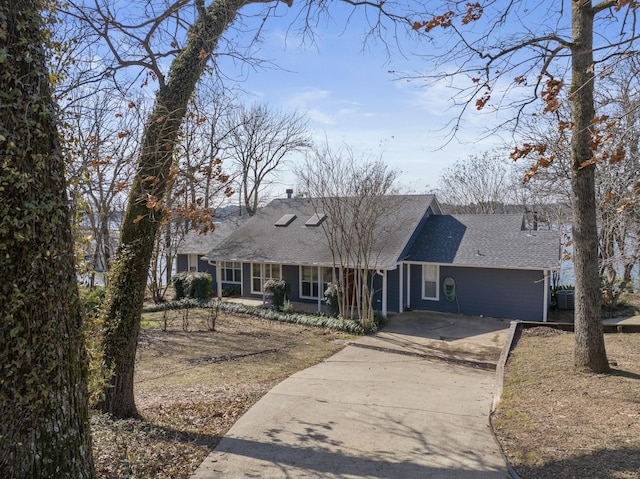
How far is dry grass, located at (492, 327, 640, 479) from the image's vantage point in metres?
4.59

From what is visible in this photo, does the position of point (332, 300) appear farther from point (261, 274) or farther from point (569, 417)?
point (569, 417)

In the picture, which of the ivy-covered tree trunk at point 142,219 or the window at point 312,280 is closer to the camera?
the ivy-covered tree trunk at point 142,219

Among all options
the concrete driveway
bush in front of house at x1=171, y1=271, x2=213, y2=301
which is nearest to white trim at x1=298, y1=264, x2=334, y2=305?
bush in front of house at x1=171, y1=271, x2=213, y2=301

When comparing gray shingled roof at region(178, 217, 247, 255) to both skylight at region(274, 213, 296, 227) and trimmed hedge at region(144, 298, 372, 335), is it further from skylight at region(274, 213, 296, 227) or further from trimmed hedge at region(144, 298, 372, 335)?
trimmed hedge at region(144, 298, 372, 335)

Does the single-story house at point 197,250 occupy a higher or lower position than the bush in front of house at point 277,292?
higher

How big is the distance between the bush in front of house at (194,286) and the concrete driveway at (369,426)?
10737 mm

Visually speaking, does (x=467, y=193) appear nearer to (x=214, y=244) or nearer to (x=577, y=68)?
(x=214, y=244)

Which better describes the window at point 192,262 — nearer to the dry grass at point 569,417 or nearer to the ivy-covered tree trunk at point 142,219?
the dry grass at point 569,417

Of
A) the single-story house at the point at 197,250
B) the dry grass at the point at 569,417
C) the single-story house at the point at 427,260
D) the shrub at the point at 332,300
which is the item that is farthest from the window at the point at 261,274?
the dry grass at the point at 569,417

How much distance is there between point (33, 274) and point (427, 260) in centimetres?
1531

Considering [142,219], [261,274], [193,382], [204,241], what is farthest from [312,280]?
[142,219]

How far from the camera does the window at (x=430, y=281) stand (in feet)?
57.0

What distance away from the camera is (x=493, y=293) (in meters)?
16.3

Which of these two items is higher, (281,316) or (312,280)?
(312,280)
